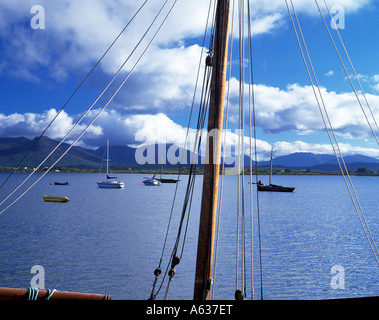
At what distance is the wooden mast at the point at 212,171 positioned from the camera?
8.05m

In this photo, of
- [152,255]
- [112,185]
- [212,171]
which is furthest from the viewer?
[112,185]

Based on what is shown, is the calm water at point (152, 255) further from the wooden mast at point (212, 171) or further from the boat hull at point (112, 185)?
the boat hull at point (112, 185)

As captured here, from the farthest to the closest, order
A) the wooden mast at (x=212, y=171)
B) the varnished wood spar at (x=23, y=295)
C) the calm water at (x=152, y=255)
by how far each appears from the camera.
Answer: the calm water at (x=152, y=255) → the wooden mast at (x=212, y=171) → the varnished wood spar at (x=23, y=295)

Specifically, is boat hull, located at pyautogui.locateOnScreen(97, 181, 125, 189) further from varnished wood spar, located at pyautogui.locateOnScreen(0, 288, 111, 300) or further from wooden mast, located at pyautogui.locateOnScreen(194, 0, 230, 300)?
varnished wood spar, located at pyautogui.locateOnScreen(0, 288, 111, 300)

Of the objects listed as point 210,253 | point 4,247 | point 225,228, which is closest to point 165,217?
point 225,228

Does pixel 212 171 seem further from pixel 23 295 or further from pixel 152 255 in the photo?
pixel 152 255

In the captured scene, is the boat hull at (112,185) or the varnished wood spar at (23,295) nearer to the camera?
the varnished wood spar at (23,295)

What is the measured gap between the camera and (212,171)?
8.20 meters

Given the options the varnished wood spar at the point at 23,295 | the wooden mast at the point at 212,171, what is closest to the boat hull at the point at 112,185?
the wooden mast at the point at 212,171

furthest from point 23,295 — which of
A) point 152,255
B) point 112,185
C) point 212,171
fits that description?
point 112,185

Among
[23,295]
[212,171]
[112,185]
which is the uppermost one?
[212,171]
